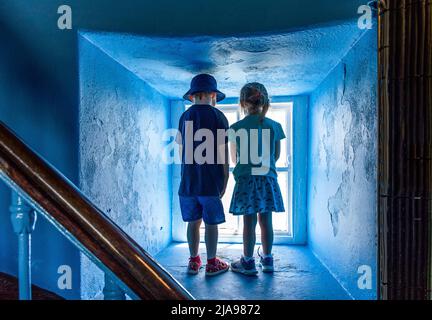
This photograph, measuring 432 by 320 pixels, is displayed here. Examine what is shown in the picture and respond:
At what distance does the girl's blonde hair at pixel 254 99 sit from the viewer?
2.26m

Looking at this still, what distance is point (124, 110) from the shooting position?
→ 217 centimetres

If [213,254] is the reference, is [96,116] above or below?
above

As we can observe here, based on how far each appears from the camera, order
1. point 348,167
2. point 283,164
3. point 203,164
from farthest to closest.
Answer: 1. point 283,164
2. point 203,164
3. point 348,167

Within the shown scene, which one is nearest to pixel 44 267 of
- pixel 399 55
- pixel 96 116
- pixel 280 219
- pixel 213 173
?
pixel 96 116

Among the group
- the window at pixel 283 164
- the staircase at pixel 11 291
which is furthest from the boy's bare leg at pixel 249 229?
the staircase at pixel 11 291

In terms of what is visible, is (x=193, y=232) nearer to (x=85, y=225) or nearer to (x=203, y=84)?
(x=203, y=84)

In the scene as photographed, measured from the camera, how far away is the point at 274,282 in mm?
2174

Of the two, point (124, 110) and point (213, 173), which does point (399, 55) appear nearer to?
point (213, 173)

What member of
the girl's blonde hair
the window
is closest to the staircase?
the girl's blonde hair

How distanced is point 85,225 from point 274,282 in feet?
6.28

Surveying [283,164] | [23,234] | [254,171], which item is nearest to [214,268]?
[254,171]

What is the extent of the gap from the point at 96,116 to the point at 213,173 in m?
0.84

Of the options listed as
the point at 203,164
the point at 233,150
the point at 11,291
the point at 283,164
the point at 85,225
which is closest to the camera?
the point at 85,225

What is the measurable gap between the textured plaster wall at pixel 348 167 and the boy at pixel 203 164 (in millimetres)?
827
